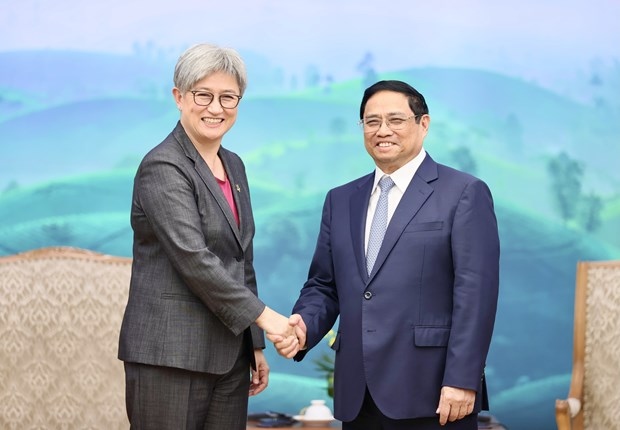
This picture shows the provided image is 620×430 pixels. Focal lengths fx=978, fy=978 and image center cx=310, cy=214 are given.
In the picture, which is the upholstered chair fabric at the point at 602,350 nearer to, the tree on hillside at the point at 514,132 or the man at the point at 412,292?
the man at the point at 412,292

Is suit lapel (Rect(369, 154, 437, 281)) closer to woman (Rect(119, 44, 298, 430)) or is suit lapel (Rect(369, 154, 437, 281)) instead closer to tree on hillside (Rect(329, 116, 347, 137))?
woman (Rect(119, 44, 298, 430))

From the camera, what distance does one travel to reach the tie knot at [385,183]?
2688mm

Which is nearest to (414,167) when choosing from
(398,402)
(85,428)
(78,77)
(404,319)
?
(404,319)

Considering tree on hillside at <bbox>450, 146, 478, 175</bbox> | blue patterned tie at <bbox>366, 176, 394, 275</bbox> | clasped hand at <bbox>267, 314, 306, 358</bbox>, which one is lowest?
clasped hand at <bbox>267, 314, 306, 358</bbox>

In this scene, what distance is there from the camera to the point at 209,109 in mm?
2492

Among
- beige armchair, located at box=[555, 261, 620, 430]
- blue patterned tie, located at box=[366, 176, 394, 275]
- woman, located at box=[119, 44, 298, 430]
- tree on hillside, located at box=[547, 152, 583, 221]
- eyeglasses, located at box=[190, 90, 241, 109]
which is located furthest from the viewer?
tree on hillside, located at box=[547, 152, 583, 221]

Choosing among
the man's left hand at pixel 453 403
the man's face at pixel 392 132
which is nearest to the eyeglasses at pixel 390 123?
the man's face at pixel 392 132

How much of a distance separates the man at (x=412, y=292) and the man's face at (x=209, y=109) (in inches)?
16.2

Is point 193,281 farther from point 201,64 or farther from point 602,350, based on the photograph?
point 602,350

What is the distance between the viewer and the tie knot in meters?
2.69

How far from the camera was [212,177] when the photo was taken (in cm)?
252

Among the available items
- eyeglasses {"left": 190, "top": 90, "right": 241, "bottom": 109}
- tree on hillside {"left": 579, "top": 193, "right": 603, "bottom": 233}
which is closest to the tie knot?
eyeglasses {"left": 190, "top": 90, "right": 241, "bottom": 109}

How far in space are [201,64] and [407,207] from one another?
0.65 m

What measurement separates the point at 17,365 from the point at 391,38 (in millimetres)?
2541
